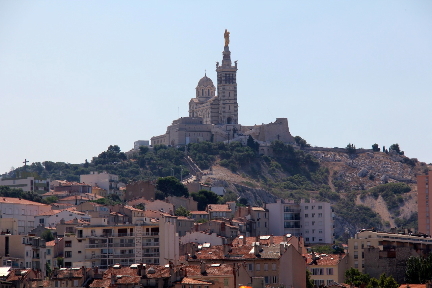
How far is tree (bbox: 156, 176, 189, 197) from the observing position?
480 ft

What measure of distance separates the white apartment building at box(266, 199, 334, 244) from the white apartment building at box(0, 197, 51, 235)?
26216 millimetres

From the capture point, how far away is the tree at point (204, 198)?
5692 inches

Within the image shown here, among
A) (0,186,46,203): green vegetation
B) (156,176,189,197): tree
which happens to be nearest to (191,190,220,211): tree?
(156,176,189,197): tree

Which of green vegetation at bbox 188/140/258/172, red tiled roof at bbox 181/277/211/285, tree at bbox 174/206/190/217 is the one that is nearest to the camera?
red tiled roof at bbox 181/277/211/285

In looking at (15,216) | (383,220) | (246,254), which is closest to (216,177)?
(383,220)

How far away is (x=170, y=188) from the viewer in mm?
147250

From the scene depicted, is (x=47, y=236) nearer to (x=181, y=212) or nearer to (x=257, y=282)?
(x=181, y=212)

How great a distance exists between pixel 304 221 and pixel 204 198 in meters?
24.1

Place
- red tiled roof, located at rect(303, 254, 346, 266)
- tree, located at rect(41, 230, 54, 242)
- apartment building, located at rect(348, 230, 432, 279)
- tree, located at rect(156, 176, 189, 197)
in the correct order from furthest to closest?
tree, located at rect(156, 176, 189, 197), tree, located at rect(41, 230, 54, 242), apartment building, located at rect(348, 230, 432, 279), red tiled roof, located at rect(303, 254, 346, 266)

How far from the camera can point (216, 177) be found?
186m

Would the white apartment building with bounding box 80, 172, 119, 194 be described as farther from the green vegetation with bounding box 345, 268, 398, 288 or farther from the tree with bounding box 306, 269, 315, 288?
the tree with bounding box 306, 269, 315, 288

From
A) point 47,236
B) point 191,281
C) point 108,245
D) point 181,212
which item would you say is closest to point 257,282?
point 191,281

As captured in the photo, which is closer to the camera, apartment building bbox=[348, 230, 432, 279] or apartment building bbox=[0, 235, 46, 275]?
apartment building bbox=[0, 235, 46, 275]

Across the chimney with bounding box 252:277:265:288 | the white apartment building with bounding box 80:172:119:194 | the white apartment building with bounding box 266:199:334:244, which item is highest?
the white apartment building with bounding box 80:172:119:194
